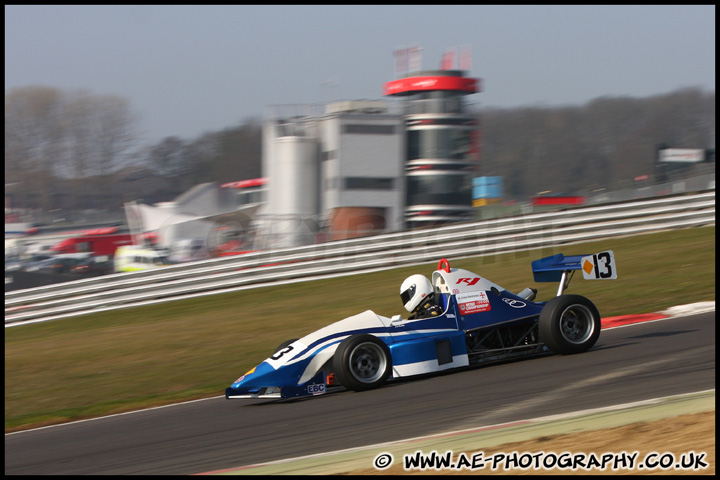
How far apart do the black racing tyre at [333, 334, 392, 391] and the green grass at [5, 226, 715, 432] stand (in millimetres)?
2125

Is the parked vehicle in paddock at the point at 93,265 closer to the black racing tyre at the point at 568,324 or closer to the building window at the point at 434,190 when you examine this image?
the building window at the point at 434,190

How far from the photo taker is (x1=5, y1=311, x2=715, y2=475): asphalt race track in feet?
18.3

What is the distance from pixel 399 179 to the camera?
40.8 m

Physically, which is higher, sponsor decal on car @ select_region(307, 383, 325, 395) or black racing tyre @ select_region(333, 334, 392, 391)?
black racing tyre @ select_region(333, 334, 392, 391)

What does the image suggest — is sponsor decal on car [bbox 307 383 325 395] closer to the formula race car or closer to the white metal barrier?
the formula race car

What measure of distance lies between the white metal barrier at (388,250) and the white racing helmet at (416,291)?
9.80 m

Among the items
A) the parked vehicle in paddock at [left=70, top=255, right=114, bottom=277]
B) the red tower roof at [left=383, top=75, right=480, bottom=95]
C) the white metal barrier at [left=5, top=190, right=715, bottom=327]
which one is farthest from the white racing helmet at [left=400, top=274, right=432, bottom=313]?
the red tower roof at [left=383, top=75, right=480, bottom=95]

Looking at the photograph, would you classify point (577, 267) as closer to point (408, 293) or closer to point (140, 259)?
point (408, 293)

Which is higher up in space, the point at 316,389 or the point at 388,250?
the point at 388,250

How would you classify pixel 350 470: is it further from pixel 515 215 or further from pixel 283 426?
pixel 515 215

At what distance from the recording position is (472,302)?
783cm

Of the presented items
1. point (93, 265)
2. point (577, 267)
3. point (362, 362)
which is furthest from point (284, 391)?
point (93, 265)

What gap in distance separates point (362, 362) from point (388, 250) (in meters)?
10.8

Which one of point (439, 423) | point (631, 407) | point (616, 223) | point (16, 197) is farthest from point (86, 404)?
point (16, 197)
